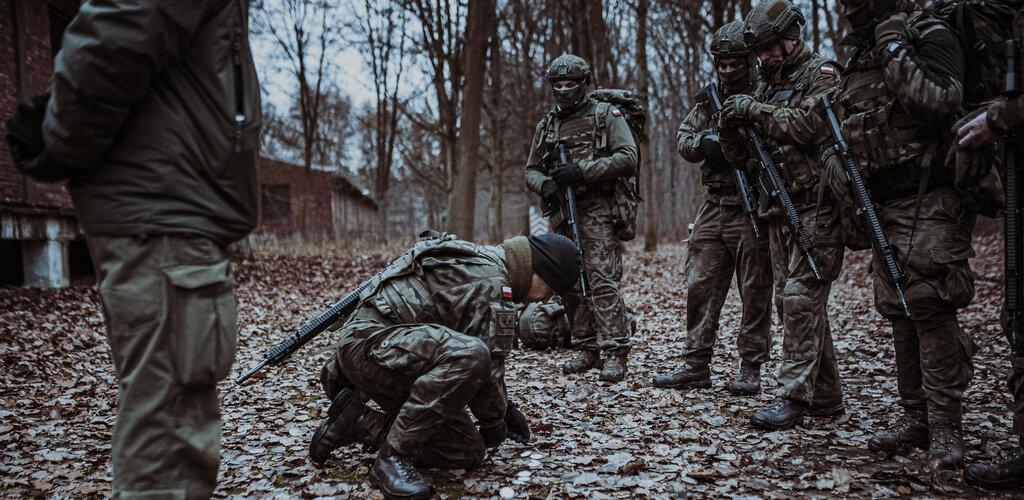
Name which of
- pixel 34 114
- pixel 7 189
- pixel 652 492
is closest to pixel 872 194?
pixel 652 492

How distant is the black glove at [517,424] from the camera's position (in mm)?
3771

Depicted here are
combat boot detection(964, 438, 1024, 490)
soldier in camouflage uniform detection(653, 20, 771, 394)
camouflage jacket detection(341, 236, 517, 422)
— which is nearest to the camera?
combat boot detection(964, 438, 1024, 490)

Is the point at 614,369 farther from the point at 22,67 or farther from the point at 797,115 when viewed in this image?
the point at 22,67

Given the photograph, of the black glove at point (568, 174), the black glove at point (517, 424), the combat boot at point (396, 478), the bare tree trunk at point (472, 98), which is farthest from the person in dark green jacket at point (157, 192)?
the bare tree trunk at point (472, 98)

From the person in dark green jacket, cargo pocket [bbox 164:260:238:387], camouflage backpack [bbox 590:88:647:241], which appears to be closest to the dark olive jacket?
the person in dark green jacket

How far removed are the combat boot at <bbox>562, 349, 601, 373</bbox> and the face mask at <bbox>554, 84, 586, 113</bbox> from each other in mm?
2251

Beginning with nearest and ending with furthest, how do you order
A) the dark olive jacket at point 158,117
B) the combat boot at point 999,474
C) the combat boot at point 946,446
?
1. the dark olive jacket at point 158,117
2. the combat boot at point 999,474
3. the combat boot at point 946,446

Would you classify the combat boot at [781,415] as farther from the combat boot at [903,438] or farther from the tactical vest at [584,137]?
the tactical vest at [584,137]

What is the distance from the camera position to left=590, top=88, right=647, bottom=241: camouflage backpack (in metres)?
5.57

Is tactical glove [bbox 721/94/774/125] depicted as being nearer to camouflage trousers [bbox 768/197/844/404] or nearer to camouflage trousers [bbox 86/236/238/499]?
camouflage trousers [bbox 768/197/844/404]

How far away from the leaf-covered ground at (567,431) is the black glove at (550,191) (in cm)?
158

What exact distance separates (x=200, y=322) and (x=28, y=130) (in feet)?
2.65

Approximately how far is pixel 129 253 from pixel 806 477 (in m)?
3.16

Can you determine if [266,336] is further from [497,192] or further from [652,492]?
[497,192]
